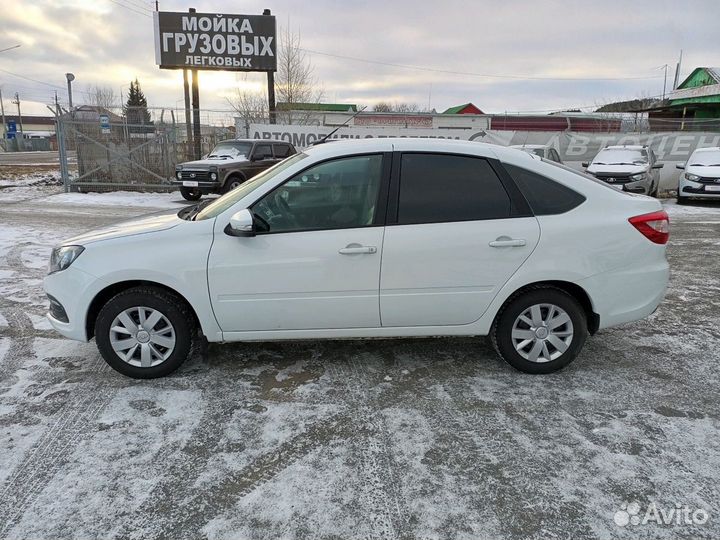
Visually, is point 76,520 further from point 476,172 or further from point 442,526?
point 476,172

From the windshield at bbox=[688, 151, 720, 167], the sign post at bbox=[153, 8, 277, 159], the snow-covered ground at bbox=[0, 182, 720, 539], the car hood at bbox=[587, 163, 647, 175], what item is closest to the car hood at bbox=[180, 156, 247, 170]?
the sign post at bbox=[153, 8, 277, 159]

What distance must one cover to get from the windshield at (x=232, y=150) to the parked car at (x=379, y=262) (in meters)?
11.5

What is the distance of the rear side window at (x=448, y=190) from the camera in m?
3.76

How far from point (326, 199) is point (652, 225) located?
2.39 metres

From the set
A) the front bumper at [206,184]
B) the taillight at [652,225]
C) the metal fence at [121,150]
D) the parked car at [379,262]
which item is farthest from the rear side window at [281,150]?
the taillight at [652,225]

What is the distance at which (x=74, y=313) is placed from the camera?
3.75 m

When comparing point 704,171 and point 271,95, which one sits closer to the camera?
point 704,171

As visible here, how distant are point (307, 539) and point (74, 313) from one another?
243 cm

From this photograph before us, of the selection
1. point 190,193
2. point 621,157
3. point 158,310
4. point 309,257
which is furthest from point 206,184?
point 621,157

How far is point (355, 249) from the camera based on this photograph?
3652 millimetres

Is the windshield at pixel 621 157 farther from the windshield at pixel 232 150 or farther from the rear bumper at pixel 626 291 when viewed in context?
the rear bumper at pixel 626 291

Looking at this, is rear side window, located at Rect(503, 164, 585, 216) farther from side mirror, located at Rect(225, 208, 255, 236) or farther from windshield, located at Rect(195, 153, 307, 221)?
side mirror, located at Rect(225, 208, 255, 236)

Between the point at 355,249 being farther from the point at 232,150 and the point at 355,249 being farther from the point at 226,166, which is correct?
the point at 232,150

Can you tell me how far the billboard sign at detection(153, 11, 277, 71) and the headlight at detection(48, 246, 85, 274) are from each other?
16.6m
